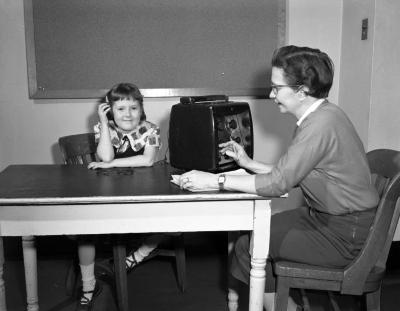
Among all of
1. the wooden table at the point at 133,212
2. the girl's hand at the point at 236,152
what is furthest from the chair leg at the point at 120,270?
the girl's hand at the point at 236,152

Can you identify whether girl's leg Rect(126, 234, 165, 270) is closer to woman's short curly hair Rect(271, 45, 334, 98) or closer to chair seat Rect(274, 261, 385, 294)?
chair seat Rect(274, 261, 385, 294)

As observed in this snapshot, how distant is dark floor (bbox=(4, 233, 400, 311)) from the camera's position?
2361 millimetres

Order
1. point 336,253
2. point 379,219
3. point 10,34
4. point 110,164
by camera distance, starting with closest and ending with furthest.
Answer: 1. point 379,219
2. point 336,253
3. point 110,164
4. point 10,34

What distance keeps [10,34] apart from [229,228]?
6.20ft

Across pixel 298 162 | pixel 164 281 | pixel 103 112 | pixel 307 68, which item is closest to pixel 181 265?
pixel 164 281

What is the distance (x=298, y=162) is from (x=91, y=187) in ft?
2.29

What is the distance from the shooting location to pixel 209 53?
9.53ft

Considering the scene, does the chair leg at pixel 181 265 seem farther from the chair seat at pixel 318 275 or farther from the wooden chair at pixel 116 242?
the chair seat at pixel 318 275

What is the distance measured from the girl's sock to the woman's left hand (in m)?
0.85

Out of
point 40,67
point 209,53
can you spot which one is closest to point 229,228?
point 209,53

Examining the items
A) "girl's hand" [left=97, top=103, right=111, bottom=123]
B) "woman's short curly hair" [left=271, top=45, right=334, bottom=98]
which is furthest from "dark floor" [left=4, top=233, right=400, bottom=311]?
"woman's short curly hair" [left=271, top=45, right=334, bottom=98]

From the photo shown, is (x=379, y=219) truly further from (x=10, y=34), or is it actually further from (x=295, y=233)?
(x=10, y=34)

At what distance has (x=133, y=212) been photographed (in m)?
1.61

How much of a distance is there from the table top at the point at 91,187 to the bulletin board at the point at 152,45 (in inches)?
38.2
